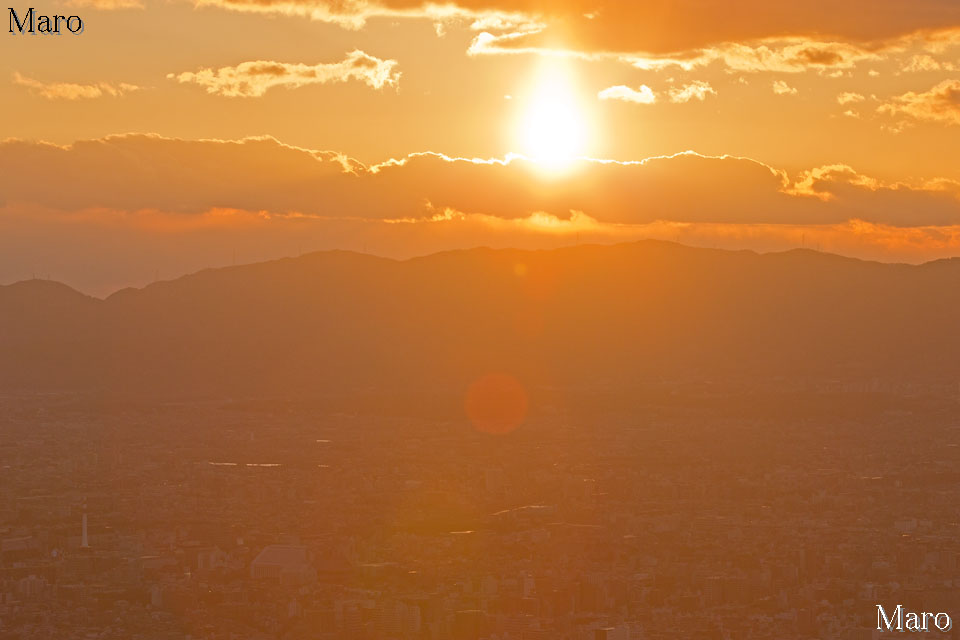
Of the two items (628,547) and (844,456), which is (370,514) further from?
(844,456)

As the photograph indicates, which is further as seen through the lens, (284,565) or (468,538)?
(468,538)

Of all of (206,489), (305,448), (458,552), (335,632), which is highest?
(305,448)

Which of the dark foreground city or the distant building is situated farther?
the distant building

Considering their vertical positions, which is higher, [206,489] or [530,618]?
[206,489]

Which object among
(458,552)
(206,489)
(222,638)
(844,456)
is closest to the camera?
(222,638)

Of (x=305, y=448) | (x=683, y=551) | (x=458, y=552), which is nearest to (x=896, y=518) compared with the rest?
(x=683, y=551)

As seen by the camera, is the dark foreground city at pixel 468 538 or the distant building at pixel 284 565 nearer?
the dark foreground city at pixel 468 538

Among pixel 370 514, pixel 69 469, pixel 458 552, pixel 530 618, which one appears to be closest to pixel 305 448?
pixel 69 469

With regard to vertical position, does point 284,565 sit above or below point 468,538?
below

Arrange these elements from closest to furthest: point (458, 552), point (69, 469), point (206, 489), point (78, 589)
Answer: point (78, 589) → point (458, 552) → point (206, 489) → point (69, 469)

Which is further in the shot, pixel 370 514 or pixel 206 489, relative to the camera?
pixel 206 489
